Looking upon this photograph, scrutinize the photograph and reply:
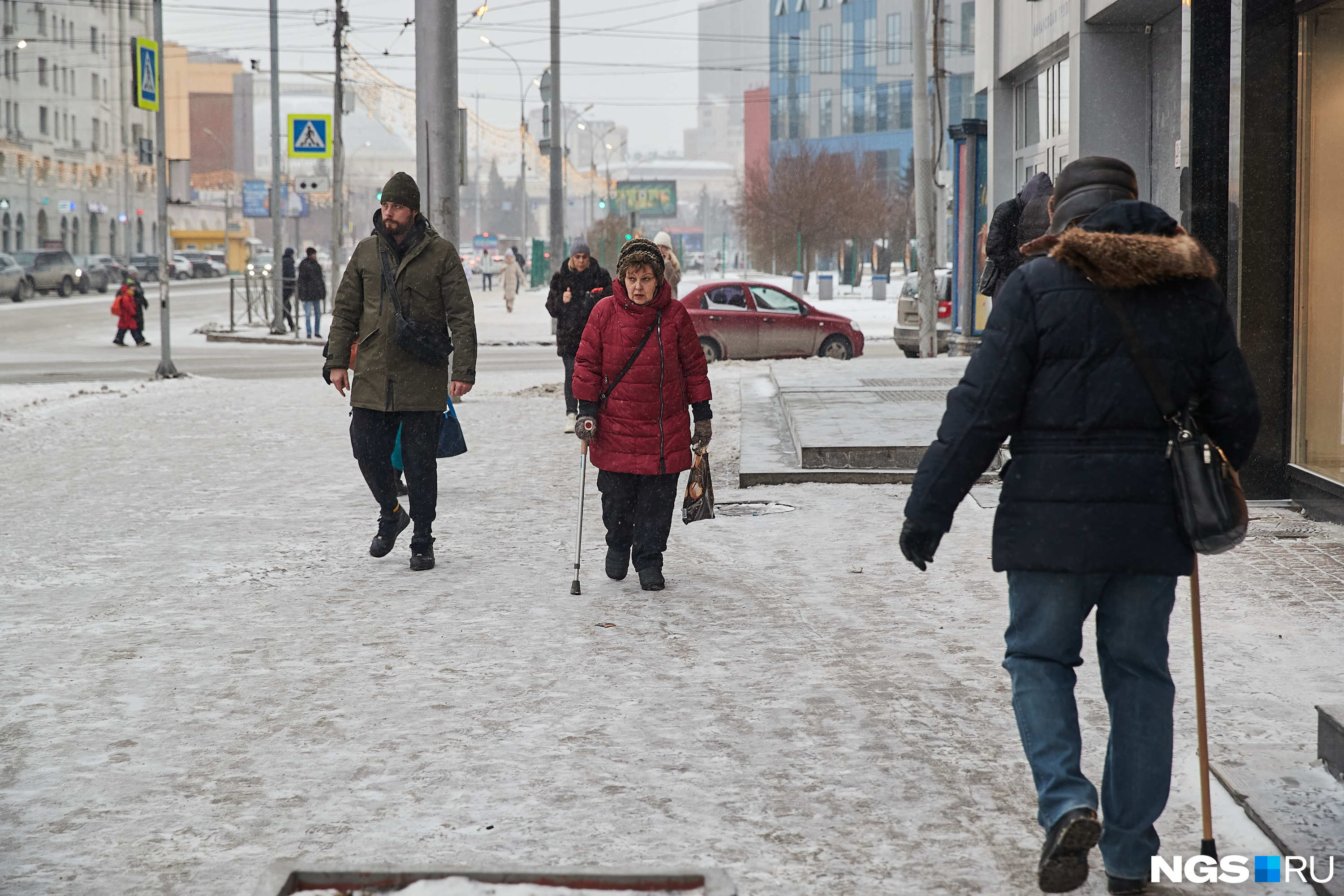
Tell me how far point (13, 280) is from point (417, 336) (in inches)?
1794

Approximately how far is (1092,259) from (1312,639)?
10.8 feet

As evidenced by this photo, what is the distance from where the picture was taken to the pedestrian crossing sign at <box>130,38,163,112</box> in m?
19.8

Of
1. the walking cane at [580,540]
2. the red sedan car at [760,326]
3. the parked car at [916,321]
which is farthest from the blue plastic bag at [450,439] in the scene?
the parked car at [916,321]

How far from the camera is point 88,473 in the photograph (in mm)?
11617

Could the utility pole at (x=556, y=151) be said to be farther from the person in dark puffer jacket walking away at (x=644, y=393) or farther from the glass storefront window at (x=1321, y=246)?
the person in dark puffer jacket walking away at (x=644, y=393)

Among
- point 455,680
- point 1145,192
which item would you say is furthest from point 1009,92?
point 455,680

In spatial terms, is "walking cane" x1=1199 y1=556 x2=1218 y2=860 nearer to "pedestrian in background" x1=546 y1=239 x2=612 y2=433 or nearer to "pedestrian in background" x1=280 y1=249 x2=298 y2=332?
"pedestrian in background" x1=546 y1=239 x2=612 y2=433

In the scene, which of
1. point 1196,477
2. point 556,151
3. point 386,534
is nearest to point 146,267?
point 556,151

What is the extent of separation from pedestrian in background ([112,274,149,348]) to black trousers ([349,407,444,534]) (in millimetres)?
22216

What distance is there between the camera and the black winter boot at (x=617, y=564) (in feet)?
24.8

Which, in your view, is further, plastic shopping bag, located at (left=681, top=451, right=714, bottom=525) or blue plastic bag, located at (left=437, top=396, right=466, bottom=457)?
blue plastic bag, located at (left=437, top=396, right=466, bottom=457)

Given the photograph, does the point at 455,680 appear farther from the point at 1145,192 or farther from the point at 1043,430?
the point at 1145,192

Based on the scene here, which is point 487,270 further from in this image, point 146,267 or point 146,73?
point 146,73

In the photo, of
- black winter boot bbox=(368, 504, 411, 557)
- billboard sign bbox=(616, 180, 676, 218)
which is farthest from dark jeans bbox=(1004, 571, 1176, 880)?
billboard sign bbox=(616, 180, 676, 218)
